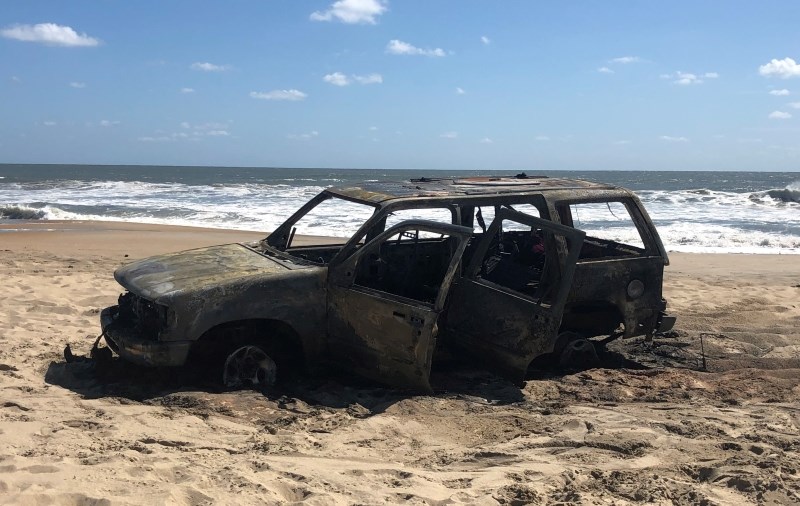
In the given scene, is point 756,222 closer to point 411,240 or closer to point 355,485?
point 411,240

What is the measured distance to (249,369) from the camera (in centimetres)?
538

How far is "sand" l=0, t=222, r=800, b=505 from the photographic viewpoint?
3.78 meters

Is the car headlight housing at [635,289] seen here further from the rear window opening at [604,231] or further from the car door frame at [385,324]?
the car door frame at [385,324]

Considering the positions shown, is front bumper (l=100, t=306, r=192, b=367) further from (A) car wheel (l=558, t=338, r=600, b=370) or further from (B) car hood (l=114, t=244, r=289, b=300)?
(A) car wheel (l=558, t=338, r=600, b=370)

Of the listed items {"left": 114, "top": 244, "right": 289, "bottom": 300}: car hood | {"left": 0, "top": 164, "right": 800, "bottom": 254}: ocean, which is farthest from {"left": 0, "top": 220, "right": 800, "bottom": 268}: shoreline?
{"left": 114, "top": 244, "right": 289, "bottom": 300}: car hood

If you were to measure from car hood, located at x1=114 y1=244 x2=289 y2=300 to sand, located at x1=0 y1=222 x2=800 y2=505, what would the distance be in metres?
0.72

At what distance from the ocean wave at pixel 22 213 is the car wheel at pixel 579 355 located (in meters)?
21.4

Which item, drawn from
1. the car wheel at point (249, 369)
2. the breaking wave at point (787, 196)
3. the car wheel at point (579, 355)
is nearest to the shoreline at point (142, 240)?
the car wheel at point (579, 355)

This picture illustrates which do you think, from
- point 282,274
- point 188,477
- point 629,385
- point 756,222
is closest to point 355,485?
point 188,477

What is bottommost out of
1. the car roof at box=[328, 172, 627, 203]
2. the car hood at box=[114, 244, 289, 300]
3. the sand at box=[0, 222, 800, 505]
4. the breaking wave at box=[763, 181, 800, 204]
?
the sand at box=[0, 222, 800, 505]

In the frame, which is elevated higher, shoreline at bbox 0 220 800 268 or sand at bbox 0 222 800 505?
shoreline at bbox 0 220 800 268

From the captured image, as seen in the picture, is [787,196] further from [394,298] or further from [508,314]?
[394,298]

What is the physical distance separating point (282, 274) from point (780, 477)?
3435mm

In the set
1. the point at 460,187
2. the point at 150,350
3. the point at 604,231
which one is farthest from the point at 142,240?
the point at 150,350
